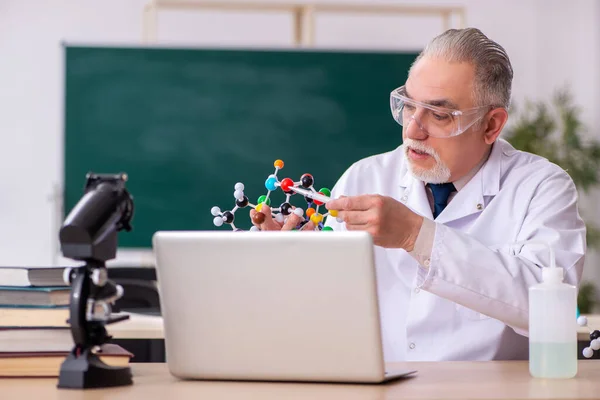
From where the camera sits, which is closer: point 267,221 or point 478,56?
point 267,221

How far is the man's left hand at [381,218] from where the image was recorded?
151 cm

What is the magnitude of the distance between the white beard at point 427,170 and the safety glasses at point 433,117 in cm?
4

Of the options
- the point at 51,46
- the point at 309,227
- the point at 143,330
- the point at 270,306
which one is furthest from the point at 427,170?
the point at 51,46

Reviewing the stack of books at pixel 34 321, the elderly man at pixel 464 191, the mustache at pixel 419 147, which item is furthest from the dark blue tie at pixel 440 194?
the stack of books at pixel 34 321

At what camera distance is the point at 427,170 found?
2.06m

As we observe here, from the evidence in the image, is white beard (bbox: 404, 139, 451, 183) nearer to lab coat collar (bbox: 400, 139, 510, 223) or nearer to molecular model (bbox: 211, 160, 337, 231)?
lab coat collar (bbox: 400, 139, 510, 223)

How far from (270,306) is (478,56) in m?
1.07

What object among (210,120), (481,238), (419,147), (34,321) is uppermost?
(210,120)

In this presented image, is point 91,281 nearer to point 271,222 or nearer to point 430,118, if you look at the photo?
point 271,222

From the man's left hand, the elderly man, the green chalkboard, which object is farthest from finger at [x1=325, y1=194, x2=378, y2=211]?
the green chalkboard

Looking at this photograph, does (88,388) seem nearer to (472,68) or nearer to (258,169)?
(472,68)

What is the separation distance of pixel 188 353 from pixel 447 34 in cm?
112

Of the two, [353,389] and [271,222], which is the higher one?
[271,222]

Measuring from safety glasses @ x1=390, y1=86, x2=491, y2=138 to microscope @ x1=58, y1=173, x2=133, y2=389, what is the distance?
2.95ft
